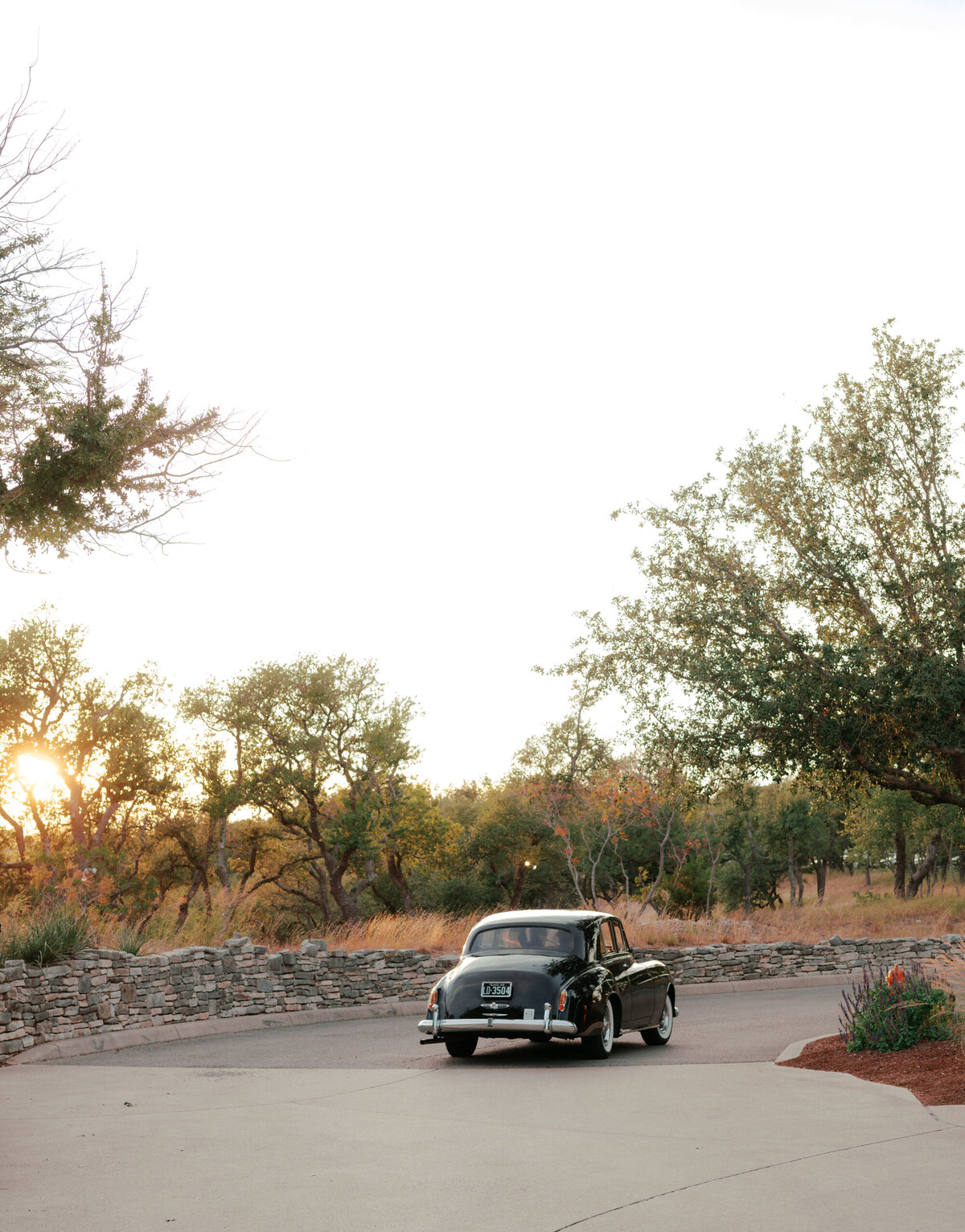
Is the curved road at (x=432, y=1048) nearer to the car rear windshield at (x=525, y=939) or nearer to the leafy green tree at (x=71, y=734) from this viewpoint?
the car rear windshield at (x=525, y=939)

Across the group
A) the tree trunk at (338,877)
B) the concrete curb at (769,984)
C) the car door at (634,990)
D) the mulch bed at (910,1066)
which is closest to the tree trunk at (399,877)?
the tree trunk at (338,877)

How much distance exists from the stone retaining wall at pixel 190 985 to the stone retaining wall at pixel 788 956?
6.24 m

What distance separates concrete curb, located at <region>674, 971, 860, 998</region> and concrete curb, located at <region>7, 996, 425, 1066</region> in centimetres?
664

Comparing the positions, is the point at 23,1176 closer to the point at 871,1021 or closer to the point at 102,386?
the point at 871,1021

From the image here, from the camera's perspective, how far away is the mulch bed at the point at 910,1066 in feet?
28.5

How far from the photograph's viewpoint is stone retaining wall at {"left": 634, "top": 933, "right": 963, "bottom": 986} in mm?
25375

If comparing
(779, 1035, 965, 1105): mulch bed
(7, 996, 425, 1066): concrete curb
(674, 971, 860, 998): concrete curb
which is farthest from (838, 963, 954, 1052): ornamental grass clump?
(674, 971, 860, 998): concrete curb

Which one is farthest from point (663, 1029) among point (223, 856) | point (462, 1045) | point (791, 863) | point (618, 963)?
point (791, 863)

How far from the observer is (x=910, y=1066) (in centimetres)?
987

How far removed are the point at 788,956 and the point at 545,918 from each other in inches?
610

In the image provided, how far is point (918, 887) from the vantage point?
162 feet

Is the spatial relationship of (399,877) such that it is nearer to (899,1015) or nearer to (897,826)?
(897,826)

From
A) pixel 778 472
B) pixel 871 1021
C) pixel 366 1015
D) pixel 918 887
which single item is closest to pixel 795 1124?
pixel 871 1021

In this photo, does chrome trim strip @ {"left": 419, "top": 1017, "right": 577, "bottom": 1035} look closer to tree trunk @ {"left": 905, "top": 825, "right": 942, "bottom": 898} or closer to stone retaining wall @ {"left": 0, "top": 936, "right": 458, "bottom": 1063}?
stone retaining wall @ {"left": 0, "top": 936, "right": 458, "bottom": 1063}
